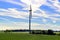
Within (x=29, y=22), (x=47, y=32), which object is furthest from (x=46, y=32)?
(x=29, y=22)

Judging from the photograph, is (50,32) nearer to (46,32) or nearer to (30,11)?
(46,32)

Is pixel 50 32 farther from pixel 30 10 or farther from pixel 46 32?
pixel 30 10

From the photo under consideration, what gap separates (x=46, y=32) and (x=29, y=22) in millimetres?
10876

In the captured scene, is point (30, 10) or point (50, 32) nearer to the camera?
point (50, 32)

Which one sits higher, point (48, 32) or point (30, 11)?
point (30, 11)

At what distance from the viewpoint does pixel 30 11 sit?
100188 millimetres

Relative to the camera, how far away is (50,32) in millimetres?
93875

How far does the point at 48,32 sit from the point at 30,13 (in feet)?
46.2

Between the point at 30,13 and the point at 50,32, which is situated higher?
the point at 30,13

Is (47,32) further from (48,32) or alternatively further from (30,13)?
(30,13)

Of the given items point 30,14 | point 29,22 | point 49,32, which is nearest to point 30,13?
point 30,14

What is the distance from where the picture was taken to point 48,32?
95.1 meters

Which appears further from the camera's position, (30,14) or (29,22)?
(30,14)

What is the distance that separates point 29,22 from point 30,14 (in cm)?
788
